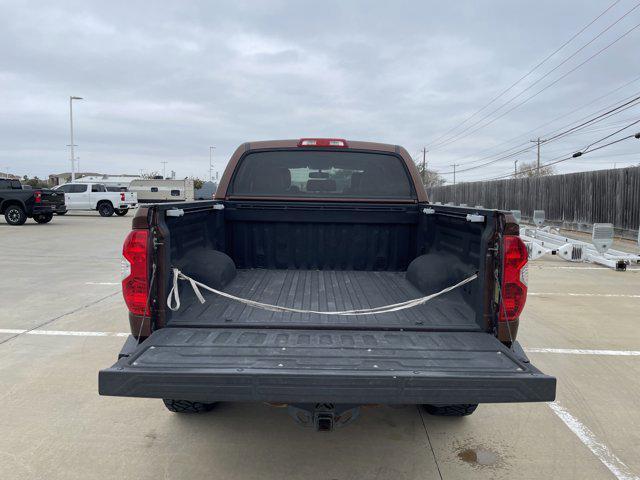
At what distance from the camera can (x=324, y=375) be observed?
2.40 metres

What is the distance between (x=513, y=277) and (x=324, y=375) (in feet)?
4.15

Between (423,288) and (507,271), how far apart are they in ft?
3.57

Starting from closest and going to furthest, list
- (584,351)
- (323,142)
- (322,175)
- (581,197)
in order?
(323,142) < (322,175) < (584,351) < (581,197)

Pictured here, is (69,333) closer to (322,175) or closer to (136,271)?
(322,175)

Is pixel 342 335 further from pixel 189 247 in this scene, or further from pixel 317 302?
pixel 189 247

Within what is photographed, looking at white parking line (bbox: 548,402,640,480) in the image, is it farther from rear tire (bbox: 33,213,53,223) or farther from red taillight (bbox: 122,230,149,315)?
rear tire (bbox: 33,213,53,223)

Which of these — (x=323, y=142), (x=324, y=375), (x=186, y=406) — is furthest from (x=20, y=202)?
(x=324, y=375)

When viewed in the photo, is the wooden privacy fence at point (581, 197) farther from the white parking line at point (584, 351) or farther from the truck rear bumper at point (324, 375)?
the truck rear bumper at point (324, 375)

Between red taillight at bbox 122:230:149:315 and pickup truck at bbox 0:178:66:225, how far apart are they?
837 inches

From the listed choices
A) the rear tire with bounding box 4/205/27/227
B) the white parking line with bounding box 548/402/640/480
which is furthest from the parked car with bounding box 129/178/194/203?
the white parking line with bounding box 548/402/640/480

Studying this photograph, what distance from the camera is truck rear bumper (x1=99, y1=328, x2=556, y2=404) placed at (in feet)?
7.87

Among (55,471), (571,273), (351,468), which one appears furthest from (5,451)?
(571,273)

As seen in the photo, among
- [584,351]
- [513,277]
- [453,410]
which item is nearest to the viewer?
[513,277]

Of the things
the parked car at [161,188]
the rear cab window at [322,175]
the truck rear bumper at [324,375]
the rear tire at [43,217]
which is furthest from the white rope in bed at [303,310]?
the parked car at [161,188]
